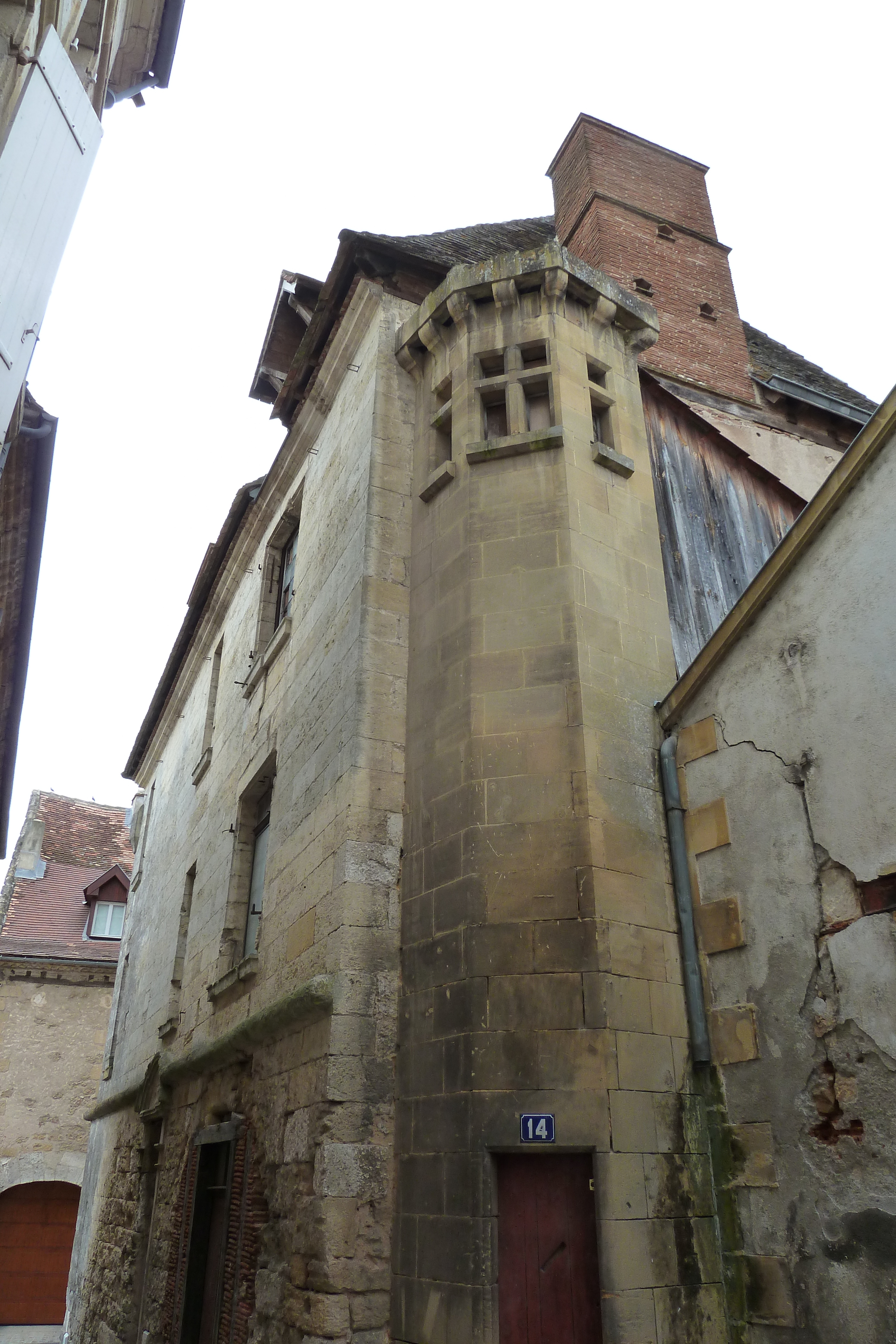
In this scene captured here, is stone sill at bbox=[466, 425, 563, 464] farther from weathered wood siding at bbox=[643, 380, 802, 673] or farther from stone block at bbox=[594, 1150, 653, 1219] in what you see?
stone block at bbox=[594, 1150, 653, 1219]

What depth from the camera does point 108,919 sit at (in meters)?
18.9

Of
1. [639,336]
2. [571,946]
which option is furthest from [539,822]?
[639,336]

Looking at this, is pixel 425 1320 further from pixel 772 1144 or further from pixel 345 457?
pixel 345 457

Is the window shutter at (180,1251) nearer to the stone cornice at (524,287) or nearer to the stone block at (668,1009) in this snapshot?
the stone block at (668,1009)

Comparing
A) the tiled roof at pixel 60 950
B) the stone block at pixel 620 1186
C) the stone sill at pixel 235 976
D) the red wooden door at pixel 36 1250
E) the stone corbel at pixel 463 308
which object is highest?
the stone corbel at pixel 463 308

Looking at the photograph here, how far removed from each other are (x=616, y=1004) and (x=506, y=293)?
5.04m

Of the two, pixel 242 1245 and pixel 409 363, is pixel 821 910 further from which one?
pixel 409 363

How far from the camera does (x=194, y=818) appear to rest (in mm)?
11477

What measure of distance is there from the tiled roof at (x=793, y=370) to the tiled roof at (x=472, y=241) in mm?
2753

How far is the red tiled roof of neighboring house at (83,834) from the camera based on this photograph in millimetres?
→ 21156

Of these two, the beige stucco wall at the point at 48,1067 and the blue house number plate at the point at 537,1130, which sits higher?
the beige stucco wall at the point at 48,1067

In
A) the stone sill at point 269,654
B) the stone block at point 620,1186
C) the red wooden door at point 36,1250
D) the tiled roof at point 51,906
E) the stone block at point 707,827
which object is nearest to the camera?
the stone block at point 620,1186

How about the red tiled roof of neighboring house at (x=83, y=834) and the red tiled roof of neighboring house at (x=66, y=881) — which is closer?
the red tiled roof of neighboring house at (x=66, y=881)

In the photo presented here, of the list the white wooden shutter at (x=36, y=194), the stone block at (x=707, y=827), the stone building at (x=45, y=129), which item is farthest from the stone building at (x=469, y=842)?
the white wooden shutter at (x=36, y=194)
